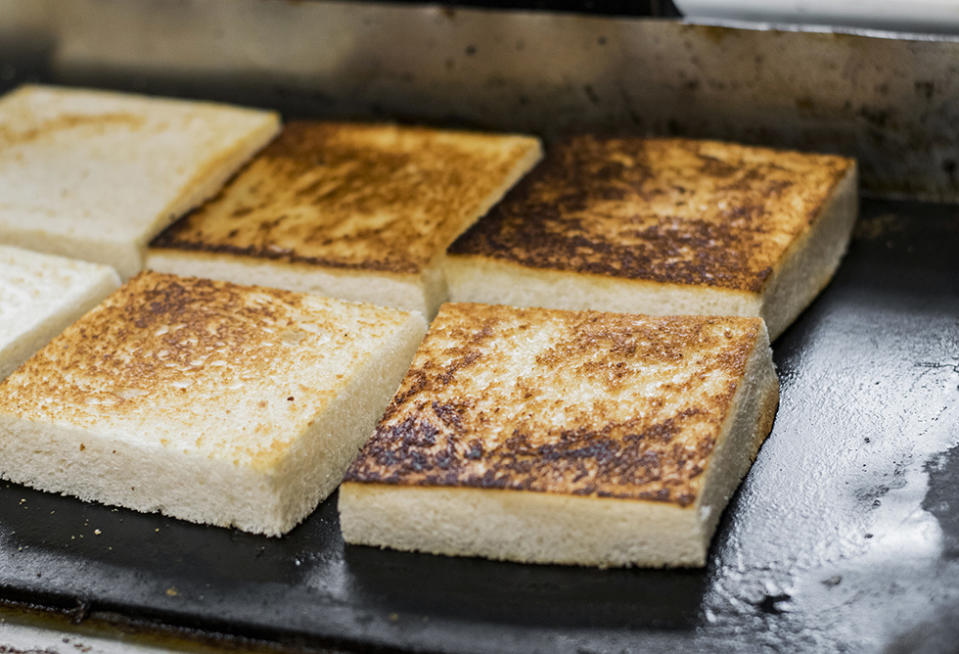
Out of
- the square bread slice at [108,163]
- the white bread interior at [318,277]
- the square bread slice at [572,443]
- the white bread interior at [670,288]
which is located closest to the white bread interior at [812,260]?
the white bread interior at [670,288]

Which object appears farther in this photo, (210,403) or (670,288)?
(670,288)

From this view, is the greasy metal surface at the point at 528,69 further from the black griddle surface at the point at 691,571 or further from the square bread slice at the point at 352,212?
the black griddle surface at the point at 691,571

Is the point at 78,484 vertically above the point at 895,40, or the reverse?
the point at 895,40

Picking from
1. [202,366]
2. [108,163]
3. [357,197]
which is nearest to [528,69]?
[357,197]

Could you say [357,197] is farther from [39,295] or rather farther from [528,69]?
[39,295]

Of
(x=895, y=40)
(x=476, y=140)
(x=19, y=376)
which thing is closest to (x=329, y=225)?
(x=476, y=140)

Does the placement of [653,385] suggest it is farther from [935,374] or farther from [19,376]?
[19,376]
